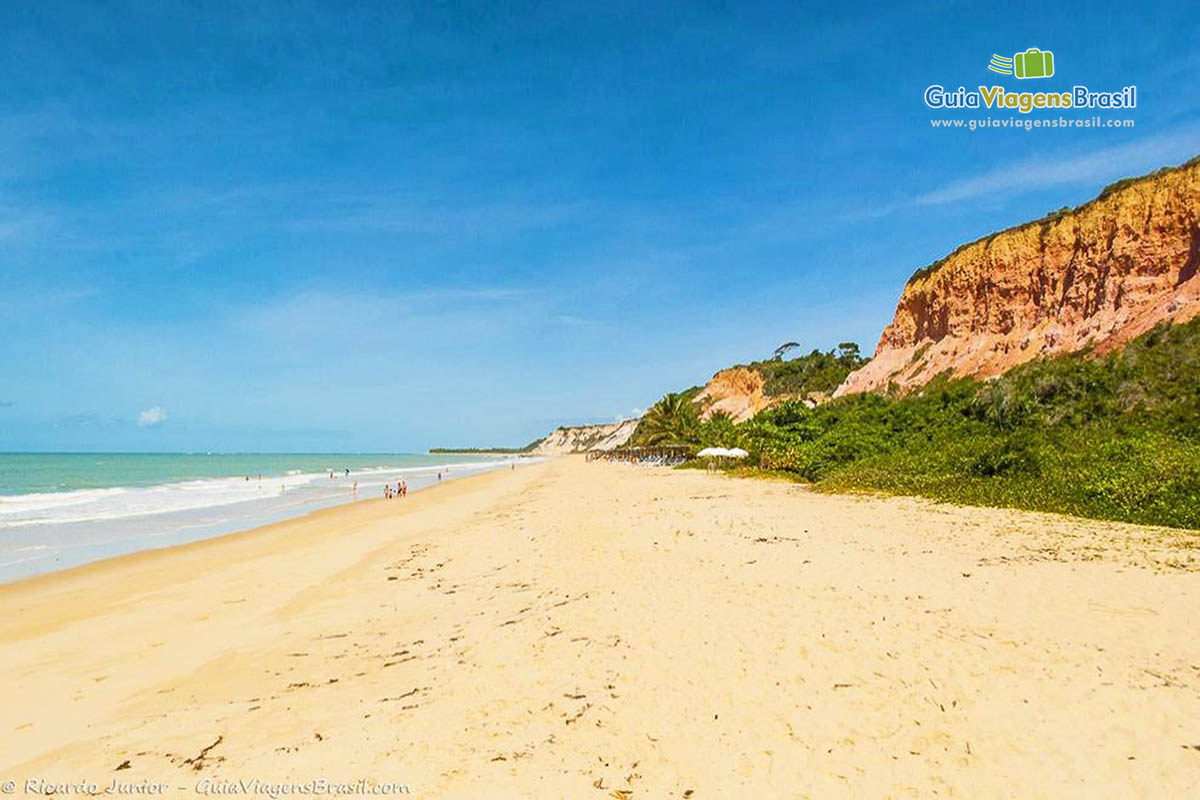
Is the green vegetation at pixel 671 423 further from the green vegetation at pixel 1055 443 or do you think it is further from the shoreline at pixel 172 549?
the shoreline at pixel 172 549

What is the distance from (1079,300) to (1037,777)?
124 feet

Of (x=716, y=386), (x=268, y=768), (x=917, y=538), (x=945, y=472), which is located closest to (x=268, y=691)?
(x=268, y=768)

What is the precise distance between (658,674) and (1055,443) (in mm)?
16976

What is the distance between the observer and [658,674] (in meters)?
5.35

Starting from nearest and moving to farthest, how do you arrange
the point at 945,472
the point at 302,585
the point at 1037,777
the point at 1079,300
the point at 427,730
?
the point at 1037,777 < the point at 427,730 < the point at 302,585 < the point at 945,472 < the point at 1079,300

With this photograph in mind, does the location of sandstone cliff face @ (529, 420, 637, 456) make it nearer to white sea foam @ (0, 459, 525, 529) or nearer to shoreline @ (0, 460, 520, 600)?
white sea foam @ (0, 459, 525, 529)

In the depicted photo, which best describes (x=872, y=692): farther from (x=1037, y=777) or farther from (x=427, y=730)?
(x=427, y=730)

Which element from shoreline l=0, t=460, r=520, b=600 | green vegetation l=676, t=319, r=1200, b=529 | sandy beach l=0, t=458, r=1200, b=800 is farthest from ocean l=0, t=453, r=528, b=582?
green vegetation l=676, t=319, r=1200, b=529

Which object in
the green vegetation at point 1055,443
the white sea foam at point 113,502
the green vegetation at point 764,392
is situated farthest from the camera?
the green vegetation at point 764,392

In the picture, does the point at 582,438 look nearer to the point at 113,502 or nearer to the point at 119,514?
the point at 113,502

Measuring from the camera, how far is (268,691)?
565cm

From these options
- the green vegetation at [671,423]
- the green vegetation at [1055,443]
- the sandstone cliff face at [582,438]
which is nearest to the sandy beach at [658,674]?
the green vegetation at [1055,443]

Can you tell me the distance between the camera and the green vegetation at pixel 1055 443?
41.3 ft

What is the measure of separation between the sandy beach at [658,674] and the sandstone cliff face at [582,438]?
354 feet
